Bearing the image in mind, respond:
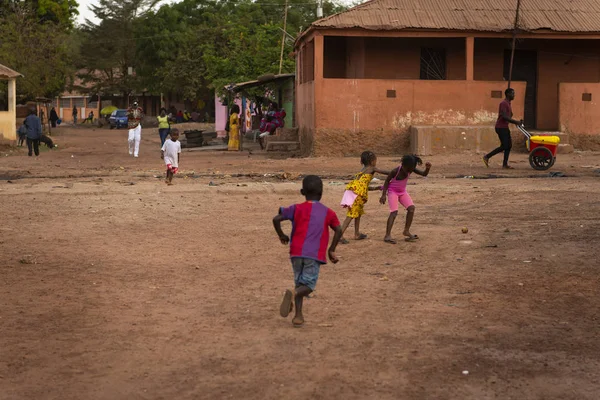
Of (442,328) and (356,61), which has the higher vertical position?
(356,61)

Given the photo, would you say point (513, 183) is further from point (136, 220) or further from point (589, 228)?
point (136, 220)

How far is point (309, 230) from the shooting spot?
689cm

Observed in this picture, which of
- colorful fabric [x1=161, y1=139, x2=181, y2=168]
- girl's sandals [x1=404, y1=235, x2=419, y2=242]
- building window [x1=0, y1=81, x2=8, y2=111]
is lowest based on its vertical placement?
girl's sandals [x1=404, y1=235, x2=419, y2=242]

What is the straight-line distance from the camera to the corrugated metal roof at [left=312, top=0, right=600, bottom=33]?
24.2 metres

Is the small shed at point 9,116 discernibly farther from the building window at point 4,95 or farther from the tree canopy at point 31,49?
the tree canopy at point 31,49

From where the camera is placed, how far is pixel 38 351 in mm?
6305

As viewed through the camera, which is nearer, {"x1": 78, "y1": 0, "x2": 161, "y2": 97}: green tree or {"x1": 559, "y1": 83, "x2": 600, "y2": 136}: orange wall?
{"x1": 559, "y1": 83, "x2": 600, "y2": 136}: orange wall

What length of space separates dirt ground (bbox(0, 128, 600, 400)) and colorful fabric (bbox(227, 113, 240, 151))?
52.7ft

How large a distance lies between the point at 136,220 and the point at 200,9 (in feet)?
203

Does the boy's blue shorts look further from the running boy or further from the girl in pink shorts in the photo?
the running boy

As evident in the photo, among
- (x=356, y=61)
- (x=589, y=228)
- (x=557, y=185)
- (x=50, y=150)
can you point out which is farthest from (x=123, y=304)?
(x=50, y=150)

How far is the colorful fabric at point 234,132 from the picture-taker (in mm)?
31042

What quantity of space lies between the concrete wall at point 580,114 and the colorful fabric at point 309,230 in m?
19.1

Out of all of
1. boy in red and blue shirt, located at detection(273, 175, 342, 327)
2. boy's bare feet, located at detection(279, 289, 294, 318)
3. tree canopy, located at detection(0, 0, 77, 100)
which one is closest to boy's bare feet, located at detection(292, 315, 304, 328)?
boy in red and blue shirt, located at detection(273, 175, 342, 327)
